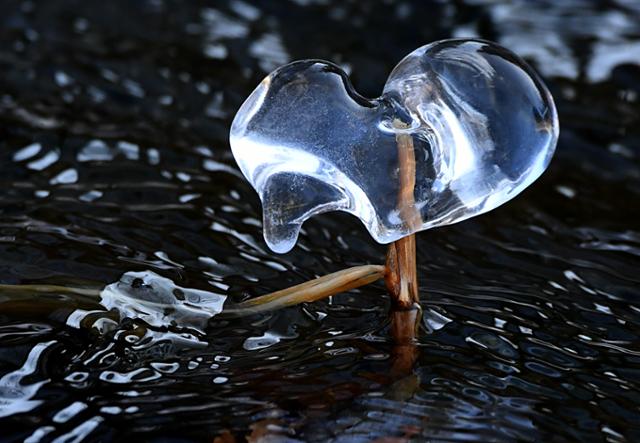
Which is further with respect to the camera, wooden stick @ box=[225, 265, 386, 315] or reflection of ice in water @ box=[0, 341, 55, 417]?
wooden stick @ box=[225, 265, 386, 315]

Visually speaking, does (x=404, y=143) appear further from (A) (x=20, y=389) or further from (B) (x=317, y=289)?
(A) (x=20, y=389)

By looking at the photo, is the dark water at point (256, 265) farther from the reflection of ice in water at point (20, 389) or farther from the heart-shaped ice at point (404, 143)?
the heart-shaped ice at point (404, 143)

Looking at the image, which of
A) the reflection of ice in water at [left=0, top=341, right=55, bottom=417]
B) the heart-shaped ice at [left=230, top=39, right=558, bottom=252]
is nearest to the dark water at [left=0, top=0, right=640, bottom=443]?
the reflection of ice in water at [left=0, top=341, right=55, bottom=417]

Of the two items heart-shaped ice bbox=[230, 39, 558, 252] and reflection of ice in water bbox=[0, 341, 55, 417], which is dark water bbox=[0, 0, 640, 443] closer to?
reflection of ice in water bbox=[0, 341, 55, 417]

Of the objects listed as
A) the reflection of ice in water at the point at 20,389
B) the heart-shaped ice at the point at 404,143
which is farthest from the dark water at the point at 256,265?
the heart-shaped ice at the point at 404,143

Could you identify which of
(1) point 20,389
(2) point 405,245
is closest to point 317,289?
(2) point 405,245

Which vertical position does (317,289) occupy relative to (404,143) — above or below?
below

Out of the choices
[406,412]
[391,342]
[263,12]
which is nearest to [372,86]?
[263,12]
